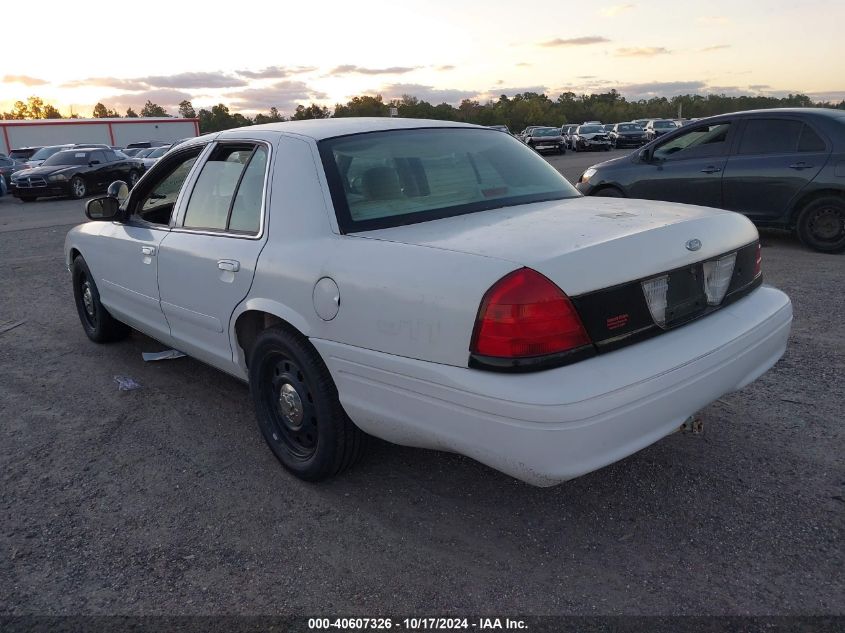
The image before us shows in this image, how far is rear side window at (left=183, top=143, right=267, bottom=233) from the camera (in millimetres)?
3441

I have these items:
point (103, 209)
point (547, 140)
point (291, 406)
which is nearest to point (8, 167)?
point (547, 140)

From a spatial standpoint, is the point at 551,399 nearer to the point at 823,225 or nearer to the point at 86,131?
the point at 823,225

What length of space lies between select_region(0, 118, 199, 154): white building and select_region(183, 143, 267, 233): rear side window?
48497mm

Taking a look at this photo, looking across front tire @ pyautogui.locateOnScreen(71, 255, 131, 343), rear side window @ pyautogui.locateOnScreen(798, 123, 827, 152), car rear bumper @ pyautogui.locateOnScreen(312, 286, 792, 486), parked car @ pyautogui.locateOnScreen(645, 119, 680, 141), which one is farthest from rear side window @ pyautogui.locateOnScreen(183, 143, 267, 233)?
parked car @ pyautogui.locateOnScreen(645, 119, 680, 141)

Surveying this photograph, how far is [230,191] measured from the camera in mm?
3645

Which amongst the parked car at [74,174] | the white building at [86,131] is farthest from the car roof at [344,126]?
the white building at [86,131]

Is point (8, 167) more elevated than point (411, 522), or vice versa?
point (8, 167)

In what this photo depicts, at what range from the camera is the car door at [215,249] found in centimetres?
338

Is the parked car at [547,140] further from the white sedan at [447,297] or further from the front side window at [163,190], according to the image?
the white sedan at [447,297]

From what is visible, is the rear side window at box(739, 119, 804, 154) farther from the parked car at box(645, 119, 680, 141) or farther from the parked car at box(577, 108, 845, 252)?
the parked car at box(645, 119, 680, 141)

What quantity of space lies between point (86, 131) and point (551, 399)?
5263cm

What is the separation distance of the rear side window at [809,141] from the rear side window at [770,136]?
0.05 m

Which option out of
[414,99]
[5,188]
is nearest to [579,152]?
Result: [5,188]

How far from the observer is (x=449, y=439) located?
8.13ft
